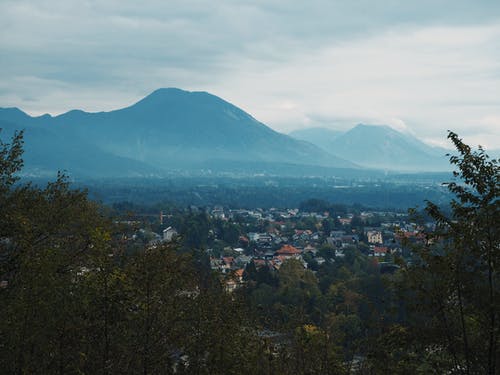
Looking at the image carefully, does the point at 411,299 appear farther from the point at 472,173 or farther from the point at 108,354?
the point at 108,354

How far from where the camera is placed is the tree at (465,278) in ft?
21.4

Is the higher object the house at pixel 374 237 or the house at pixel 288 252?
the house at pixel 374 237

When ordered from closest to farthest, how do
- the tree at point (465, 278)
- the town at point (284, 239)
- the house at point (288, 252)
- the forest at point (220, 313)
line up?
the tree at point (465, 278) < the forest at point (220, 313) < the town at point (284, 239) < the house at point (288, 252)

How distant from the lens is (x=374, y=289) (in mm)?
31875

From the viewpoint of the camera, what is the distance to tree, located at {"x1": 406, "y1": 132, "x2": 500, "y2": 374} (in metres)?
6.51

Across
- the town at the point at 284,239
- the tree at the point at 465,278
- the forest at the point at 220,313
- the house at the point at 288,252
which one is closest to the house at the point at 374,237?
the town at the point at 284,239

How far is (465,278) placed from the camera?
6.61m

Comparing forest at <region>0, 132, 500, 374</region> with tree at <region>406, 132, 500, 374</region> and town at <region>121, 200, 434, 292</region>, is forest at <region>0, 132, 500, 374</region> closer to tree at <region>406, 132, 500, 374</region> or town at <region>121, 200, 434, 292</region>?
tree at <region>406, 132, 500, 374</region>

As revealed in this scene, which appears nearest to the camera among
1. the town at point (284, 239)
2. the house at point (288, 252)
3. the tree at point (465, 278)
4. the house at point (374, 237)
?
the tree at point (465, 278)

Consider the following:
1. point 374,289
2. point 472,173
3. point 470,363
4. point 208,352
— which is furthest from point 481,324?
point 374,289

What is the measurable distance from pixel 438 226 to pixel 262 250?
180 ft

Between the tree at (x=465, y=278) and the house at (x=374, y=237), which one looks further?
the house at (x=374, y=237)

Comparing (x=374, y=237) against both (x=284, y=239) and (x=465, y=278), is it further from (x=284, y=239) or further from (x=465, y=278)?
(x=465, y=278)

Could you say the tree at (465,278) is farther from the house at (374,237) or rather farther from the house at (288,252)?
the house at (374,237)
